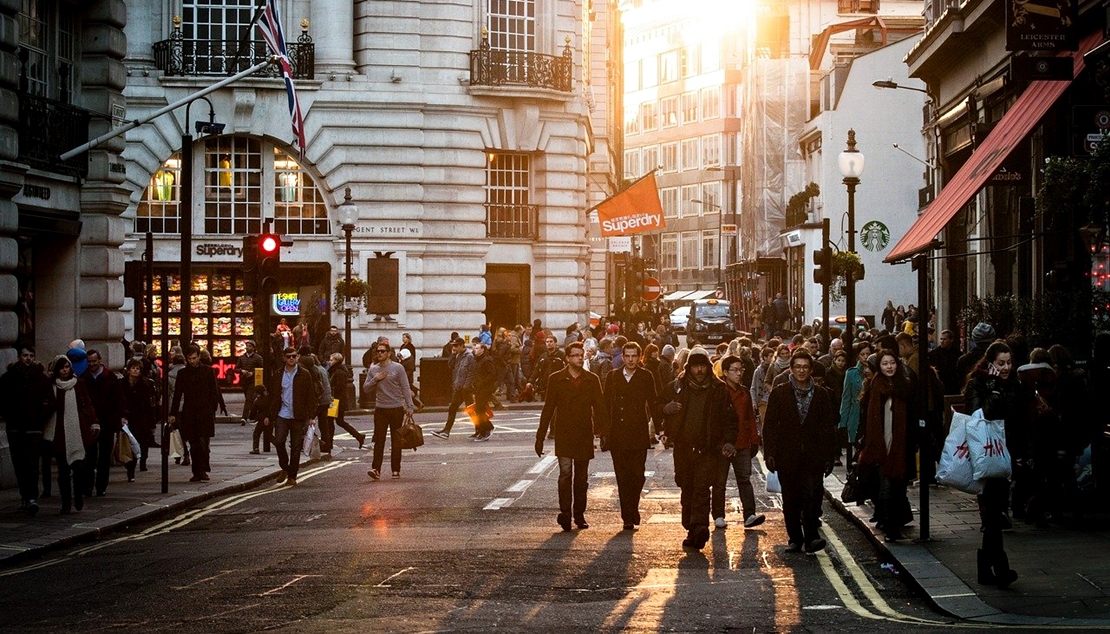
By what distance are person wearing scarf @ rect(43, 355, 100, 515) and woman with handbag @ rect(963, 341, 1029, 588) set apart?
32.5 feet

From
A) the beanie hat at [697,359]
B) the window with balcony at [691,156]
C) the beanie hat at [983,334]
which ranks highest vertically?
the window with balcony at [691,156]

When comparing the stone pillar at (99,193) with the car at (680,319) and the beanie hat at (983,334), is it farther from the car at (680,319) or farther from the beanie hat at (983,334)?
the car at (680,319)

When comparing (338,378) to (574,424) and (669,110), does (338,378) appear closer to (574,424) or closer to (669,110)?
(574,424)

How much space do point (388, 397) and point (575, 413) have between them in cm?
595

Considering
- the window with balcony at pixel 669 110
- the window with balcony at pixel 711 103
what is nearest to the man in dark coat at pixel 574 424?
the window with balcony at pixel 711 103

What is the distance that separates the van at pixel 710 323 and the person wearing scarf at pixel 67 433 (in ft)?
181

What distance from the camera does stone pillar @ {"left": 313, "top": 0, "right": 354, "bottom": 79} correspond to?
139 ft

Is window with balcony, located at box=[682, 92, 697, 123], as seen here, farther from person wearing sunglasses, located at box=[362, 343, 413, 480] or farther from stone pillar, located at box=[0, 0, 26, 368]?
stone pillar, located at box=[0, 0, 26, 368]

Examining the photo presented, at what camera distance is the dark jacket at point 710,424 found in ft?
50.1

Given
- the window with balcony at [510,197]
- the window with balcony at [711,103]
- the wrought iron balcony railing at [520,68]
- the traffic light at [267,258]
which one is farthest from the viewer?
the window with balcony at [711,103]

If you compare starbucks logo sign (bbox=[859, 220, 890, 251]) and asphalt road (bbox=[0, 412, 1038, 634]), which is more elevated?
starbucks logo sign (bbox=[859, 220, 890, 251])

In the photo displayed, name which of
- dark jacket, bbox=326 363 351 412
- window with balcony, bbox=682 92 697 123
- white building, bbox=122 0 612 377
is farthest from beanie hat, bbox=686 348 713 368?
window with balcony, bbox=682 92 697 123

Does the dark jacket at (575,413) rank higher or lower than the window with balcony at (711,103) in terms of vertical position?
lower

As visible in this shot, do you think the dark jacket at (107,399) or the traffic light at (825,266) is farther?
the traffic light at (825,266)
